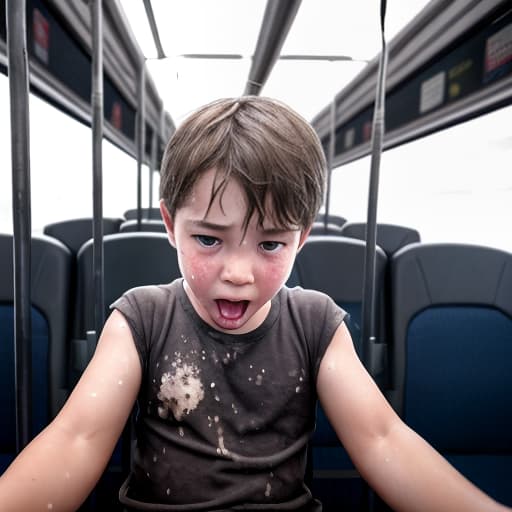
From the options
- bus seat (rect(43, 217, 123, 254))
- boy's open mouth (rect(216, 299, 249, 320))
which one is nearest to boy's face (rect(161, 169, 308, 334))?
boy's open mouth (rect(216, 299, 249, 320))

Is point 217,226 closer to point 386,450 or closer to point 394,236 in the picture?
point 386,450

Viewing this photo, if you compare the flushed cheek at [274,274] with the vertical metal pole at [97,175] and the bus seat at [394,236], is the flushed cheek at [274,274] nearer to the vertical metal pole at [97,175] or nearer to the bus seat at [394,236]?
the vertical metal pole at [97,175]

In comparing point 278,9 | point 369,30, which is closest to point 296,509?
point 278,9

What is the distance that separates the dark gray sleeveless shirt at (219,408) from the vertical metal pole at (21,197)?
0.16 metres

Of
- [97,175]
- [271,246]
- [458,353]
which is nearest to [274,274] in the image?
[271,246]

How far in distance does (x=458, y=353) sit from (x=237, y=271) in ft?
3.26

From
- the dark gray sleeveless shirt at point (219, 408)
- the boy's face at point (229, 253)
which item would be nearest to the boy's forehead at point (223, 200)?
the boy's face at point (229, 253)

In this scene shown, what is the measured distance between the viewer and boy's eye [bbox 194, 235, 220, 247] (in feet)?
2.36

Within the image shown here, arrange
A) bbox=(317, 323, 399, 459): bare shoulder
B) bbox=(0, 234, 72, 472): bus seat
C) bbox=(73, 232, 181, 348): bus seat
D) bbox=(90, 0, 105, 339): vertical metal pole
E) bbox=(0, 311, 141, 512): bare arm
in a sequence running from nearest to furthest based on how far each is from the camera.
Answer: bbox=(0, 311, 141, 512): bare arm < bbox=(317, 323, 399, 459): bare shoulder < bbox=(90, 0, 105, 339): vertical metal pole < bbox=(0, 234, 72, 472): bus seat < bbox=(73, 232, 181, 348): bus seat

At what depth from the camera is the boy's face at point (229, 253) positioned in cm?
70

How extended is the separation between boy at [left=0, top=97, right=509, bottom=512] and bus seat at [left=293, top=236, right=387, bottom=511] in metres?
0.65

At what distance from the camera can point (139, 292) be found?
35.4 inches

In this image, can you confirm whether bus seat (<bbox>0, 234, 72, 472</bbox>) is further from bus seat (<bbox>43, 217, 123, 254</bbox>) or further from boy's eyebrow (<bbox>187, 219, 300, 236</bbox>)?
bus seat (<bbox>43, 217, 123, 254</bbox>)

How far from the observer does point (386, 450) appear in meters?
0.76
